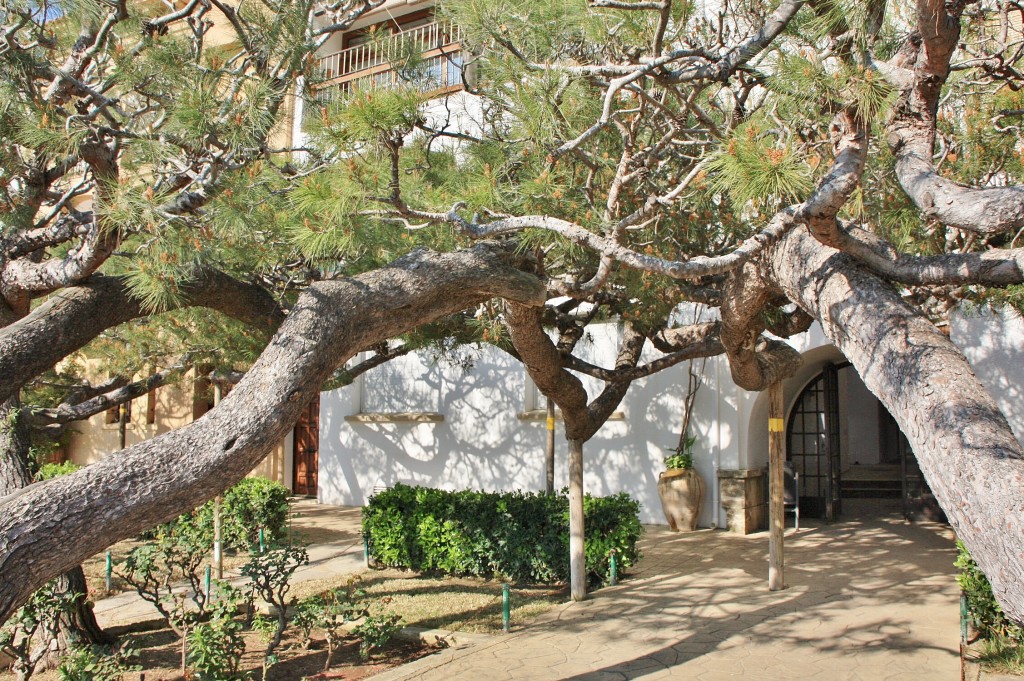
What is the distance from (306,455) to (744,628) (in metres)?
11.8

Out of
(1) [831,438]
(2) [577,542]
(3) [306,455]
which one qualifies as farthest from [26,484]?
(3) [306,455]

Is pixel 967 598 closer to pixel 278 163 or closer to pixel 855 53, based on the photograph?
pixel 855 53

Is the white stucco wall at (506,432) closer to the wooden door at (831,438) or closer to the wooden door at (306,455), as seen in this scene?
the wooden door at (831,438)

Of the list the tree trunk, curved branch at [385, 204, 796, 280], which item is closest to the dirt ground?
the tree trunk

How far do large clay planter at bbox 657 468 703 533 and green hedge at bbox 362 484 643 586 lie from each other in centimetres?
287

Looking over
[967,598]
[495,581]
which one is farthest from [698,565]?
[967,598]

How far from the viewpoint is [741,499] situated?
444 inches

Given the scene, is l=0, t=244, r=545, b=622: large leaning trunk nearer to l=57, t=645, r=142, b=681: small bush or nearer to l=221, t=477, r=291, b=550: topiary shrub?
l=57, t=645, r=142, b=681: small bush

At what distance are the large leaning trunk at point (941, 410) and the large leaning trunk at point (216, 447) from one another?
6.59 feet

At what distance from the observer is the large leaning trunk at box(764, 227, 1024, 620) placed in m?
2.20

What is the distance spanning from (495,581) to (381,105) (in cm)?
567

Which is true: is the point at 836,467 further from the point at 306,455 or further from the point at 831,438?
the point at 306,455

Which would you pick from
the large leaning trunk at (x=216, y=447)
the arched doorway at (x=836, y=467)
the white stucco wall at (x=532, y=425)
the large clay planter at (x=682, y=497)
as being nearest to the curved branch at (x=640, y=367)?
the white stucco wall at (x=532, y=425)

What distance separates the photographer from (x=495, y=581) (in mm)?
8609
